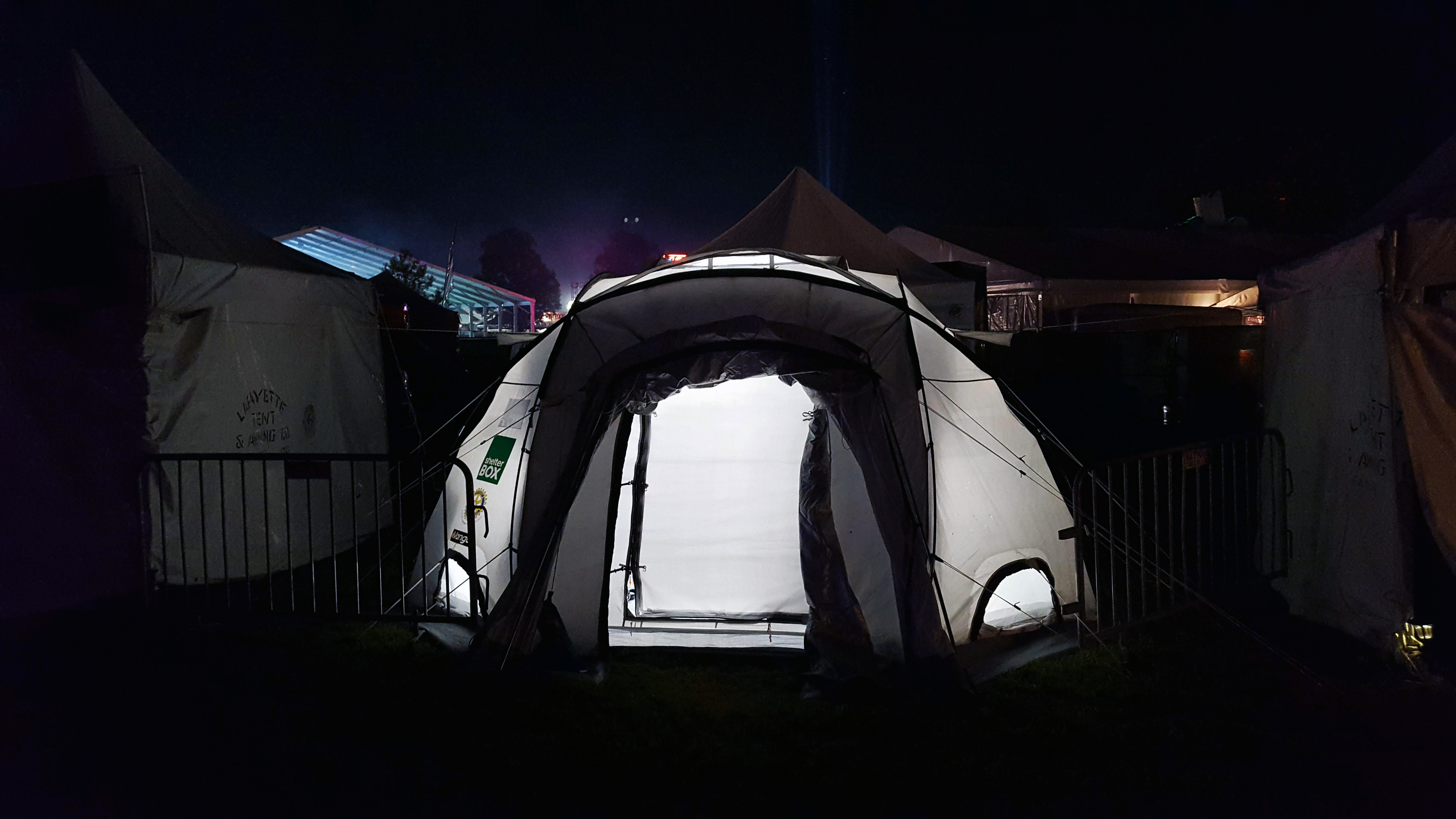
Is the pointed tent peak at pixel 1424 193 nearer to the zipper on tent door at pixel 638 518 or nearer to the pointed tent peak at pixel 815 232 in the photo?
the zipper on tent door at pixel 638 518

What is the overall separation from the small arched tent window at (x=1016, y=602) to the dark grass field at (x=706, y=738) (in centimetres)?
48

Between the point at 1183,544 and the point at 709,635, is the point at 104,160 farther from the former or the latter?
the point at 1183,544

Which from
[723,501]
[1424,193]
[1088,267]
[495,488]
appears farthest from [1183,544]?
[1088,267]

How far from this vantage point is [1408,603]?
16.4 feet

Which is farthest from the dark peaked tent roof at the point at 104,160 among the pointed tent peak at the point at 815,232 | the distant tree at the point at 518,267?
the distant tree at the point at 518,267

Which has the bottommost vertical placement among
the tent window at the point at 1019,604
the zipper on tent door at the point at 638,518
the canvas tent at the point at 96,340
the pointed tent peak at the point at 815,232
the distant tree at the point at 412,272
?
the tent window at the point at 1019,604

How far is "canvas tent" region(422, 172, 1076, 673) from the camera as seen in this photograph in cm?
503

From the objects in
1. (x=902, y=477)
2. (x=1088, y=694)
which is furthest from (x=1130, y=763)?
(x=902, y=477)

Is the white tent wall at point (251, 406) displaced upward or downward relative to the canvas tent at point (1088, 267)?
downward

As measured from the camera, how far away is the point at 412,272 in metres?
32.2

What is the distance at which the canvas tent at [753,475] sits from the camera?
5031mm

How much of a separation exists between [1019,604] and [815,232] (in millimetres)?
7387

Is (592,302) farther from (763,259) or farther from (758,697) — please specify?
(758,697)

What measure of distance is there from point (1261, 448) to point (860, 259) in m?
6.87
